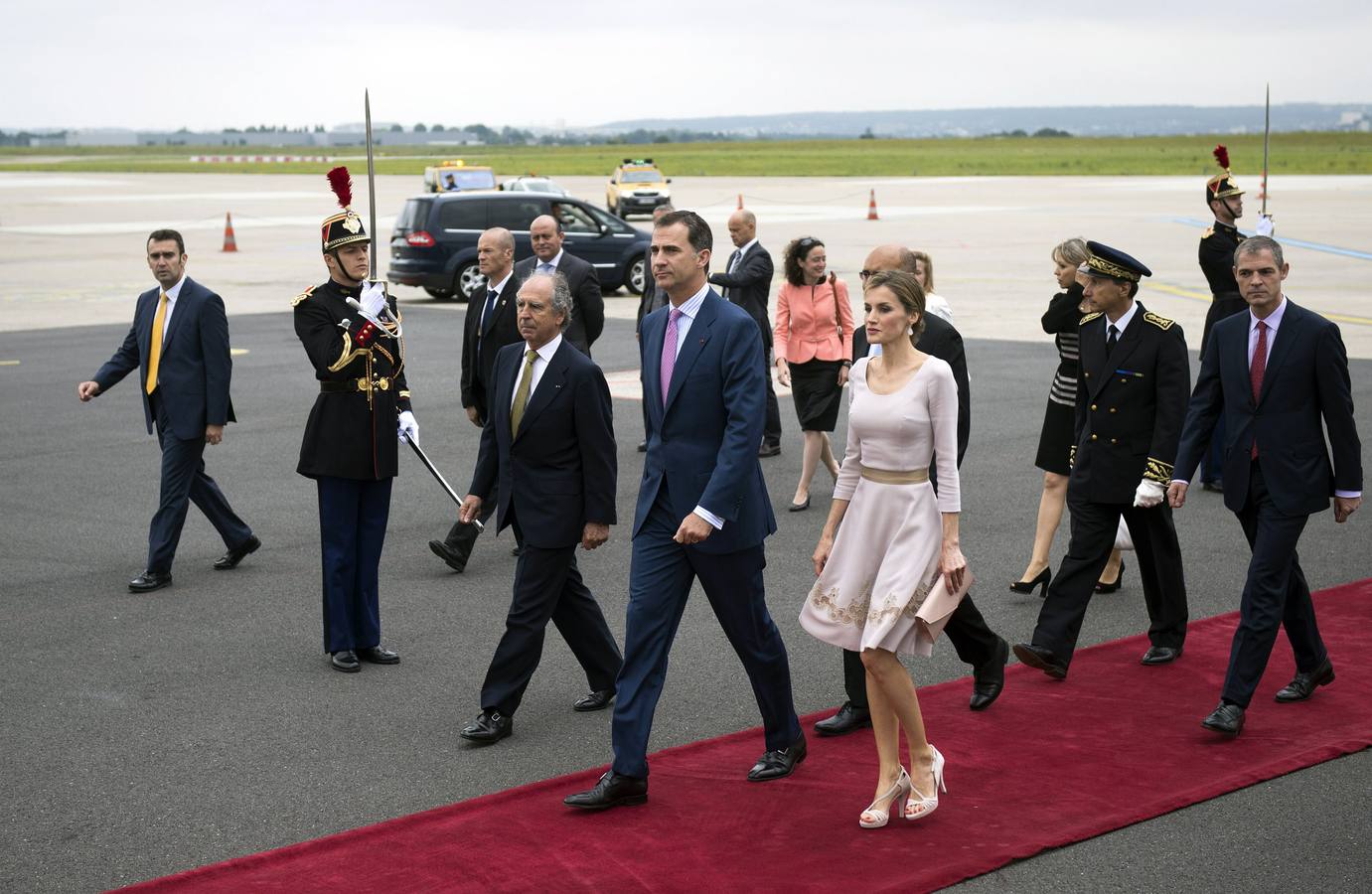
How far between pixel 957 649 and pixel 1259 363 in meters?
1.70

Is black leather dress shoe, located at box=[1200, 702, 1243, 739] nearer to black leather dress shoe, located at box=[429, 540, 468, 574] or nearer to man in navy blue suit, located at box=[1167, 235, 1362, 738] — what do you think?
man in navy blue suit, located at box=[1167, 235, 1362, 738]

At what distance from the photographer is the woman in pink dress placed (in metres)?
5.09

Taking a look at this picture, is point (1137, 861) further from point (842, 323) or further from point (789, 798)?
point (842, 323)

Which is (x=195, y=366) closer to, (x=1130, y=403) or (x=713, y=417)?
(x=713, y=417)

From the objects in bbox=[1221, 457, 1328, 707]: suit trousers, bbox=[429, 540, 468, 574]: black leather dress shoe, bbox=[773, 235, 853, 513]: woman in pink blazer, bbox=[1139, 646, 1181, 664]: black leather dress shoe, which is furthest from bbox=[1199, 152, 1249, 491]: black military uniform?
bbox=[429, 540, 468, 574]: black leather dress shoe

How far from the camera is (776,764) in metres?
5.54

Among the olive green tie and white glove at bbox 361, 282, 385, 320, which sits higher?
white glove at bbox 361, 282, 385, 320

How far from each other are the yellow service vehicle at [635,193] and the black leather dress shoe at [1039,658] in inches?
1614

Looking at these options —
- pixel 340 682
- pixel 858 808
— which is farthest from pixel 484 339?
pixel 858 808

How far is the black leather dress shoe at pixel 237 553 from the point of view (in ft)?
28.8

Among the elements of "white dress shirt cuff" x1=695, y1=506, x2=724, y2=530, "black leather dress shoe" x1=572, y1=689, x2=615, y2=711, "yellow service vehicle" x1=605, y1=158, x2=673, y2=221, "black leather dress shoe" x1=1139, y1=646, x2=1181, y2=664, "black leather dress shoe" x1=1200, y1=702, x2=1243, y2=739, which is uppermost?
"yellow service vehicle" x1=605, y1=158, x2=673, y2=221

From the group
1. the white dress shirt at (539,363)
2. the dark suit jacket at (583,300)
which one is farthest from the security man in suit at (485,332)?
the white dress shirt at (539,363)

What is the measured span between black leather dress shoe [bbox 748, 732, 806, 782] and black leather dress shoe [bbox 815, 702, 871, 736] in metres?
0.38

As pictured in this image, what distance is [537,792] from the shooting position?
5.45 metres
